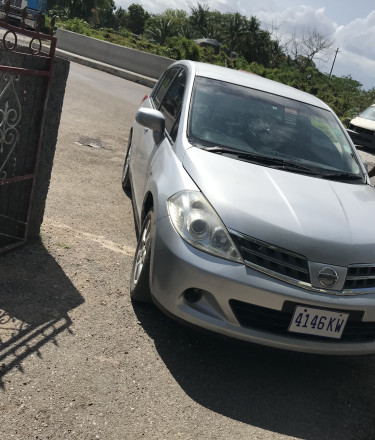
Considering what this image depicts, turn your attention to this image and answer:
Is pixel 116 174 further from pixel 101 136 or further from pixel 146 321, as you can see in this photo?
pixel 146 321

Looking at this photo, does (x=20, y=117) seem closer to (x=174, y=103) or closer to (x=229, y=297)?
(x=174, y=103)

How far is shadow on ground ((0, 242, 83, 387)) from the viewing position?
2953mm

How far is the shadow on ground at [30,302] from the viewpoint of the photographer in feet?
9.69

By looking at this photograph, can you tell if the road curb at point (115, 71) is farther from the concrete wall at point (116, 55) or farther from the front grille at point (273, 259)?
the front grille at point (273, 259)

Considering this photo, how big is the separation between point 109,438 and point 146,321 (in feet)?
3.68

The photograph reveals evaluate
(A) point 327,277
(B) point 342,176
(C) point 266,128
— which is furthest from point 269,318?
(C) point 266,128

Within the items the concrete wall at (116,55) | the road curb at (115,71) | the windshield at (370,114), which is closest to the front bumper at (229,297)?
the windshield at (370,114)

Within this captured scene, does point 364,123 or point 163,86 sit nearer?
point 163,86

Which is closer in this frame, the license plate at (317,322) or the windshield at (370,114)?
the license plate at (317,322)

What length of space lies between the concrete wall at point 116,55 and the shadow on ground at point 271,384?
60.2 feet

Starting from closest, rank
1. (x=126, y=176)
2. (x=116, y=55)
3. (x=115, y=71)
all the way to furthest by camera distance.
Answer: (x=126, y=176)
(x=115, y=71)
(x=116, y=55)

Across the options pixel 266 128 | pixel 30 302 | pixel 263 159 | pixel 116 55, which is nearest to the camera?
pixel 30 302

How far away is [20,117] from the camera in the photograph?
12.0 ft

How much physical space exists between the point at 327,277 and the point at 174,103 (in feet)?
7.29
